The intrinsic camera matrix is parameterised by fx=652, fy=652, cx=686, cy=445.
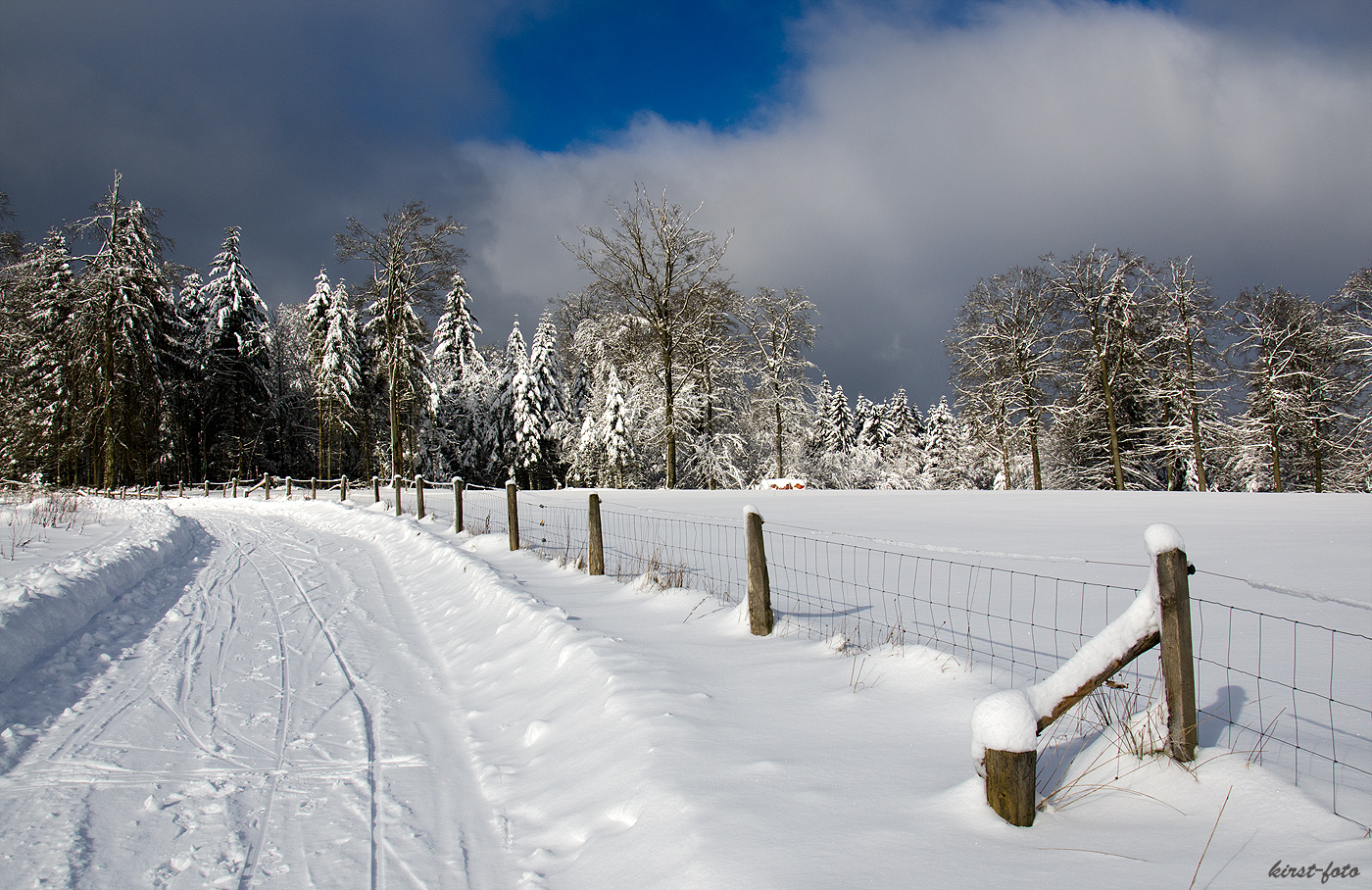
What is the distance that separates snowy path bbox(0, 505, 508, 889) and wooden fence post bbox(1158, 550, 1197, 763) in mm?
3224

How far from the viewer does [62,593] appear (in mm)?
7070

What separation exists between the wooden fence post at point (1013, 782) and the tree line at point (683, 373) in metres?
24.0

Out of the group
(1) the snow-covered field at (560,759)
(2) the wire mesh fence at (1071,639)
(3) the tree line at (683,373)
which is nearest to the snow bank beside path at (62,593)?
(1) the snow-covered field at (560,759)

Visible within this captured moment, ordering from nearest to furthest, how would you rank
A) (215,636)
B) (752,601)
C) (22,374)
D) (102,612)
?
(752,601)
(215,636)
(102,612)
(22,374)

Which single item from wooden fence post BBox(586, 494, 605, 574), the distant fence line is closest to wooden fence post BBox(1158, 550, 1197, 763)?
the distant fence line

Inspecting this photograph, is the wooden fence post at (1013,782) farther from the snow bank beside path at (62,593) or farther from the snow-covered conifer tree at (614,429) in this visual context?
the snow-covered conifer tree at (614,429)

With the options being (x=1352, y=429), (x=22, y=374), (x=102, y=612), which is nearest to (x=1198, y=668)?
(x=102, y=612)

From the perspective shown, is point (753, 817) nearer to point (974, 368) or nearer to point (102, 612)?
point (102, 612)

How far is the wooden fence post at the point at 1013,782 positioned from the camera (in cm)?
269

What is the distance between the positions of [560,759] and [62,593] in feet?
22.1

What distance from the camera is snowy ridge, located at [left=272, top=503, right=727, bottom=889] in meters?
2.98

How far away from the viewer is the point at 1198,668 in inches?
199

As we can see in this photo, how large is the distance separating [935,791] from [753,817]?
88 centimetres

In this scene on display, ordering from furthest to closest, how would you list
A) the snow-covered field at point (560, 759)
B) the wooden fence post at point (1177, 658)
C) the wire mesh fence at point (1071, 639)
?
1. the wire mesh fence at point (1071, 639)
2. the wooden fence post at point (1177, 658)
3. the snow-covered field at point (560, 759)
